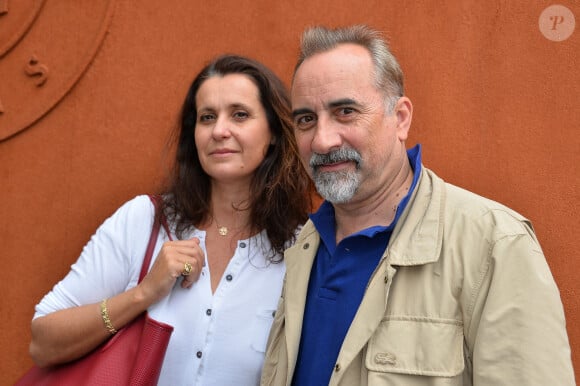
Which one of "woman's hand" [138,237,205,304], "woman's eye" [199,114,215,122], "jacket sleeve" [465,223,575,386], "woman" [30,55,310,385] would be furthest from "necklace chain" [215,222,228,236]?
"jacket sleeve" [465,223,575,386]

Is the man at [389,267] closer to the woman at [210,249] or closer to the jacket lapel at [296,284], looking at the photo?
the jacket lapel at [296,284]

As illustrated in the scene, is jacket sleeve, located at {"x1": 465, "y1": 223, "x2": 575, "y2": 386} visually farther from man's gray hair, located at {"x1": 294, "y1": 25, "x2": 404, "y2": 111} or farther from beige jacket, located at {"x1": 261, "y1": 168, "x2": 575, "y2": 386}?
man's gray hair, located at {"x1": 294, "y1": 25, "x2": 404, "y2": 111}

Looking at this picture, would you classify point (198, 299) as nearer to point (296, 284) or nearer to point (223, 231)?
point (223, 231)

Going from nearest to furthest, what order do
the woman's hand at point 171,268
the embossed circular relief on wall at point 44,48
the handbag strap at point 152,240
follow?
the woman's hand at point 171,268 < the handbag strap at point 152,240 < the embossed circular relief on wall at point 44,48

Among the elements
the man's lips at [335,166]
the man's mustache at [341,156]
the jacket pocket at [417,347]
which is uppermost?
the man's mustache at [341,156]

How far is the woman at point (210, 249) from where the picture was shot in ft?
7.75

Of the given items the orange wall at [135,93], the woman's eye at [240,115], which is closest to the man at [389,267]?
the woman's eye at [240,115]

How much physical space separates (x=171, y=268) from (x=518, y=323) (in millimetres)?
1242

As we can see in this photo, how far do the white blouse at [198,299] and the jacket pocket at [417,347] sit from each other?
2.50ft

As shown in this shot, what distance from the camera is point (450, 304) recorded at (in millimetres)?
1641

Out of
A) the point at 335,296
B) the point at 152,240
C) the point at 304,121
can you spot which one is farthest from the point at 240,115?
the point at 335,296

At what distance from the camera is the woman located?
7.75 ft

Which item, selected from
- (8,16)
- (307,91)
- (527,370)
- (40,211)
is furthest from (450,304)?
(8,16)

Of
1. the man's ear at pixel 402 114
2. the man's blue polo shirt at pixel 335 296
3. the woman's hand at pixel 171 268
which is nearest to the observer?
the man's blue polo shirt at pixel 335 296
